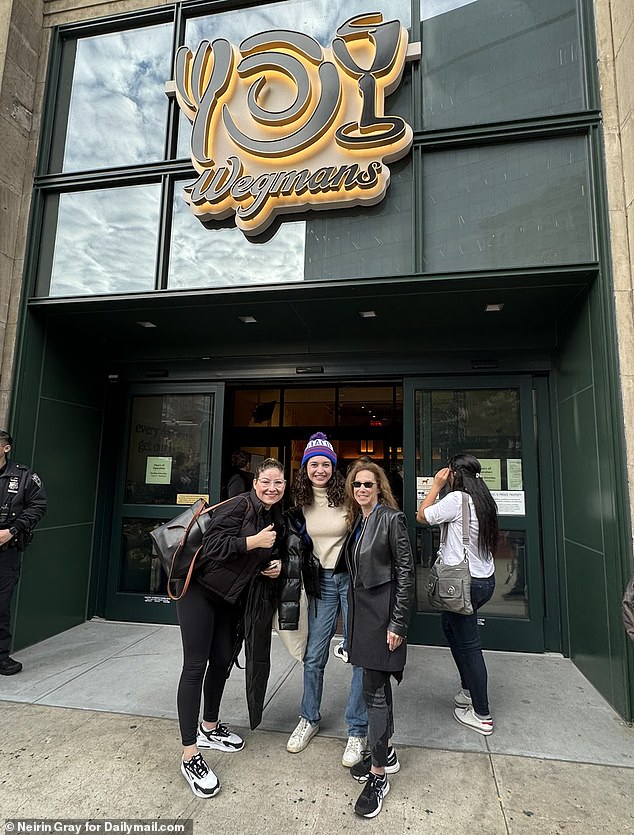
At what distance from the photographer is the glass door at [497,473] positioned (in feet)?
16.1

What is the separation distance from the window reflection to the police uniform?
74.8 inches

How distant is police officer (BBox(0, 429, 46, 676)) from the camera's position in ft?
13.9

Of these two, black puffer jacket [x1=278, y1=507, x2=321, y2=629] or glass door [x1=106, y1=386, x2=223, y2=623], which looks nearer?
black puffer jacket [x1=278, y1=507, x2=321, y2=629]

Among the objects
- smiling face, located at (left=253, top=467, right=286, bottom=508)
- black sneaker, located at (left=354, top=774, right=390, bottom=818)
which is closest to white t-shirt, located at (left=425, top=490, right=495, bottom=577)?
smiling face, located at (left=253, top=467, right=286, bottom=508)

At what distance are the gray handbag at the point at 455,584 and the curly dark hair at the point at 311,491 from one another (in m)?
0.93

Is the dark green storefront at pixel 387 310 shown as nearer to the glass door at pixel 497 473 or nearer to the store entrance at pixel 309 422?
the glass door at pixel 497 473

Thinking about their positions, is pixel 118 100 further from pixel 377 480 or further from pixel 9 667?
pixel 9 667

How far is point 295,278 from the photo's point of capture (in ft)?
14.7

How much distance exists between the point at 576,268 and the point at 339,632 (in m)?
4.22

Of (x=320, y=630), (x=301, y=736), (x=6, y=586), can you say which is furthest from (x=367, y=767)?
(x=6, y=586)

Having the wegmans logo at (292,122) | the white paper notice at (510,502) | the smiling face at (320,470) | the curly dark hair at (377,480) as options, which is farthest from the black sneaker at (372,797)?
the wegmans logo at (292,122)

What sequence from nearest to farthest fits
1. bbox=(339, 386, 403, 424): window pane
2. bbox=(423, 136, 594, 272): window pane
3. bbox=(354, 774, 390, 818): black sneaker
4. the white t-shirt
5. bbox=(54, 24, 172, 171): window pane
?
1. bbox=(354, 774, 390, 818): black sneaker
2. the white t-shirt
3. bbox=(423, 136, 594, 272): window pane
4. bbox=(54, 24, 172, 171): window pane
5. bbox=(339, 386, 403, 424): window pane

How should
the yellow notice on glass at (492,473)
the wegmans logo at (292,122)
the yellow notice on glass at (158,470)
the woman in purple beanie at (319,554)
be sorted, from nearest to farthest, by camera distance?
the woman in purple beanie at (319,554)
the wegmans logo at (292,122)
the yellow notice on glass at (492,473)
the yellow notice on glass at (158,470)

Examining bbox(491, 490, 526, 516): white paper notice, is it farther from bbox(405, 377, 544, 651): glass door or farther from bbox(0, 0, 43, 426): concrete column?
bbox(0, 0, 43, 426): concrete column
